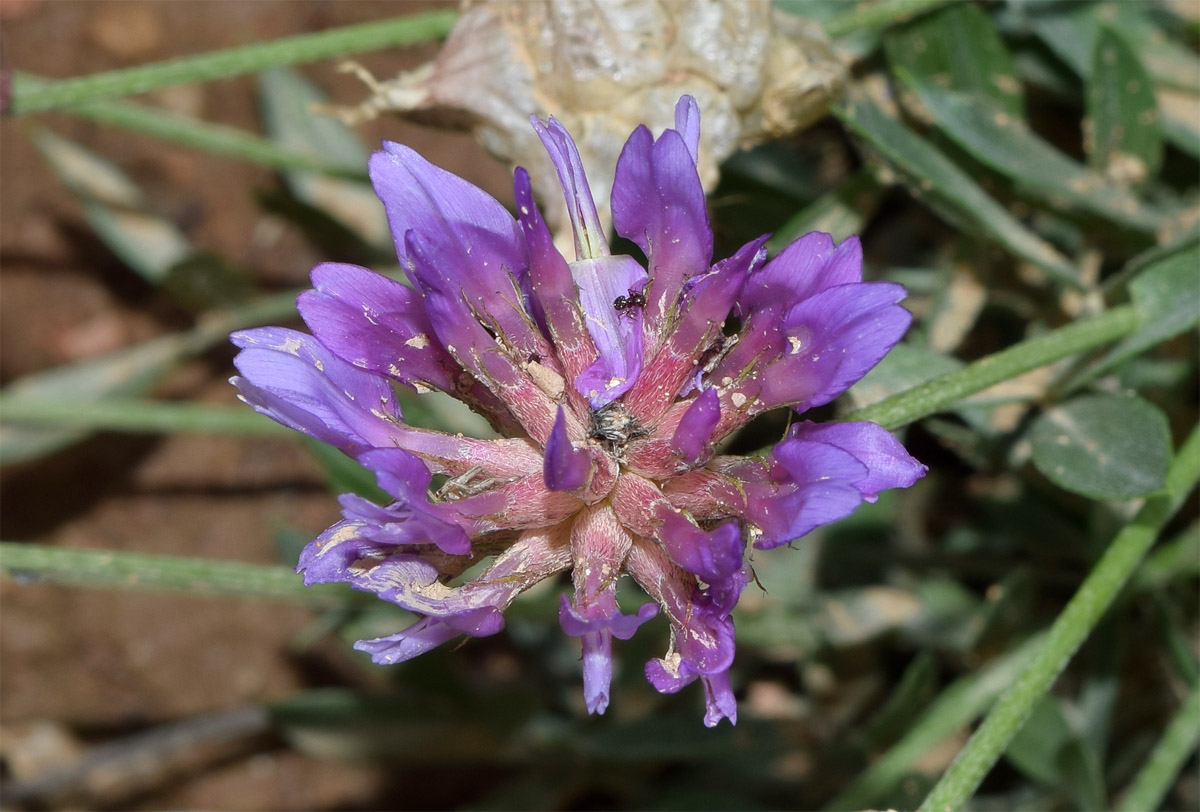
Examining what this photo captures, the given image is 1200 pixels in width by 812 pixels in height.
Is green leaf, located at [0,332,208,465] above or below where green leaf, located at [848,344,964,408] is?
below

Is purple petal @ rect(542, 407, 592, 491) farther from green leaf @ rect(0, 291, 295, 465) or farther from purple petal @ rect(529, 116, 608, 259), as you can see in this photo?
green leaf @ rect(0, 291, 295, 465)

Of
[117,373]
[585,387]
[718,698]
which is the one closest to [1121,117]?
[585,387]

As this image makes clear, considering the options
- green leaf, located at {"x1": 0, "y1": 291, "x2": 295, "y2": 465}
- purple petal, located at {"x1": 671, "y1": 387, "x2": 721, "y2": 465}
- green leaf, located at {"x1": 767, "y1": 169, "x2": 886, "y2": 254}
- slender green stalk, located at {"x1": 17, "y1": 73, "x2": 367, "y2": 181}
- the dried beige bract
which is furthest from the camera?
green leaf, located at {"x1": 0, "y1": 291, "x2": 295, "y2": 465}

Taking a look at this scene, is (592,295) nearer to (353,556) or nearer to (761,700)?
(353,556)

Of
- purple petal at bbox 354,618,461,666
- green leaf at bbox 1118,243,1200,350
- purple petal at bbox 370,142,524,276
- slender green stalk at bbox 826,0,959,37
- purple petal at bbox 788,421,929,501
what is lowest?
green leaf at bbox 1118,243,1200,350

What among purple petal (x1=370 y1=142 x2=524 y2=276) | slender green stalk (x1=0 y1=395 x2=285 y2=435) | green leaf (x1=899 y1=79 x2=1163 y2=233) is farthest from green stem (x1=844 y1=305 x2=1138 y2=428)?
slender green stalk (x1=0 y1=395 x2=285 y2=435)

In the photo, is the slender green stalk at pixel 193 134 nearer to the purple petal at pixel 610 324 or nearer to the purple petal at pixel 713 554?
the purple petal at pixel 610 324

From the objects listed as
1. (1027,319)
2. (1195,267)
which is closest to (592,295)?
(1195,267)

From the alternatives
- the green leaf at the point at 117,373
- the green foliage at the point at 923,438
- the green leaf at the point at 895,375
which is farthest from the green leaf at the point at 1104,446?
the green leaf at the point at 117,373
